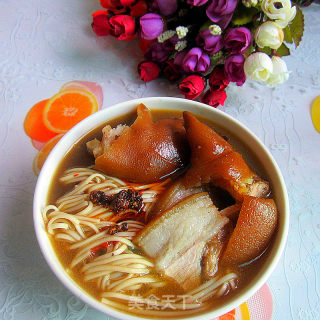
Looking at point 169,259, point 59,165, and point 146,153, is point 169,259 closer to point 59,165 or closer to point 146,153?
point 146,153

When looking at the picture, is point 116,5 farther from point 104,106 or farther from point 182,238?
point 182,238

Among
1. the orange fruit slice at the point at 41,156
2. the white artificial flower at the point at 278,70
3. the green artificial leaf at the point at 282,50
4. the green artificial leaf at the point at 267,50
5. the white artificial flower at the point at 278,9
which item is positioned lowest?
the orange fruit slice at the point at 41,156

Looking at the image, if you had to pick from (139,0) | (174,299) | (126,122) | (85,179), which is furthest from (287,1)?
(174,299)

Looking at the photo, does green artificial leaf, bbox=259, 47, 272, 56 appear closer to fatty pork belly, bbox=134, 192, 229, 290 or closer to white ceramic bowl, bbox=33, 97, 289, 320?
white ceramic bowl, bbox=33, 97, 289, 320

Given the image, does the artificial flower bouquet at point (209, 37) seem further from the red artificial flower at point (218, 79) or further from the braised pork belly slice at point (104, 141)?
the braised pork belly slice at point (104, 141)

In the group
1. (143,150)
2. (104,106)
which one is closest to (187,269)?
(143,150)

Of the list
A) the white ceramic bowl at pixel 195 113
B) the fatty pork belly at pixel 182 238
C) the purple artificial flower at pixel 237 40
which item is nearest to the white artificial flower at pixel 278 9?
the purple artificial flower at pixel 237 40
